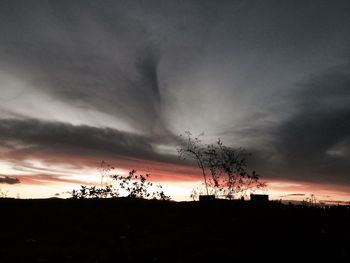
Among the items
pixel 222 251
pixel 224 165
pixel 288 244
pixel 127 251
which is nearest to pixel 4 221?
pixel 127 251

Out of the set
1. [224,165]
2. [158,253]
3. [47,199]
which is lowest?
[158,253]

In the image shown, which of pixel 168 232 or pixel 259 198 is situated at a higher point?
pixel 259 198

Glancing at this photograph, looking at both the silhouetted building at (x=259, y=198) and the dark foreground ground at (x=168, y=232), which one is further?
the silhouetted building at (x=259, y=198)

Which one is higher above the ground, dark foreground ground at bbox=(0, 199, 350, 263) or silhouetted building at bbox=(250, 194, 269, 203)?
silhouetted building at bbox=(250, 194, 269, 203)

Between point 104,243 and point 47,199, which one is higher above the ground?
point 47,199

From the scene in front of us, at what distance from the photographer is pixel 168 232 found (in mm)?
15016

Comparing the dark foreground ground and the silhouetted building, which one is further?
the silhouetted building

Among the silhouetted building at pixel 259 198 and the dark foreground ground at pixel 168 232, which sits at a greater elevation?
the silhouetted building at pixel 259 198

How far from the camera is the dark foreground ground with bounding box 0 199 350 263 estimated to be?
12047 mm

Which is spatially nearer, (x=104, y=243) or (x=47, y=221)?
(x=104, y=243)

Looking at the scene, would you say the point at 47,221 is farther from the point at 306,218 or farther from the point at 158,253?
the point at 306,218

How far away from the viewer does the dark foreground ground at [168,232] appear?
12.0 m

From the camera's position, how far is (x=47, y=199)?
20.0 meters

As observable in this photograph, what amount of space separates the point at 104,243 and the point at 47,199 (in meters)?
7.91
